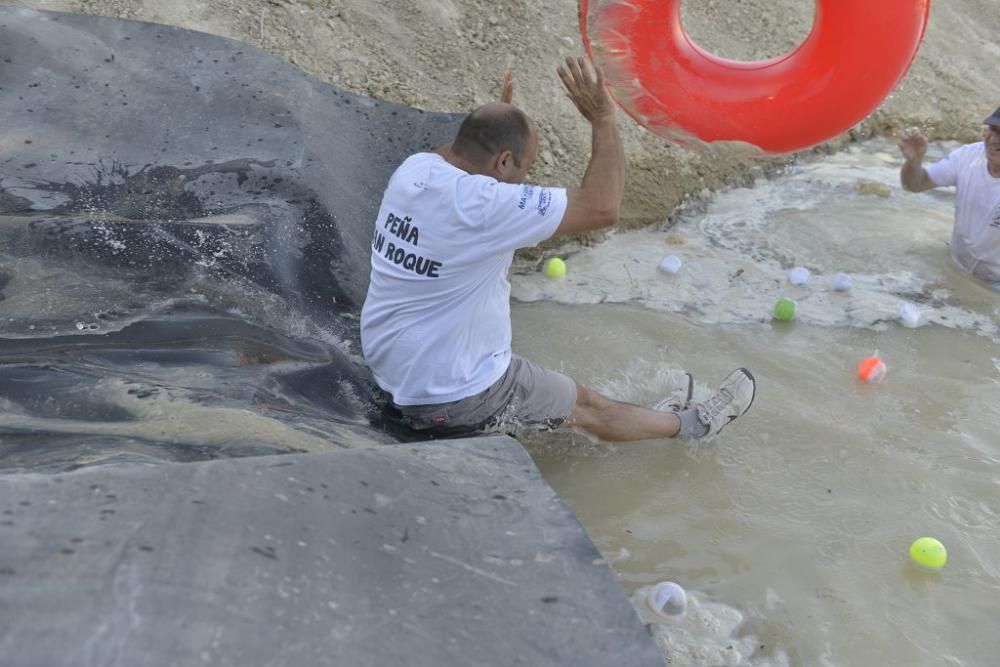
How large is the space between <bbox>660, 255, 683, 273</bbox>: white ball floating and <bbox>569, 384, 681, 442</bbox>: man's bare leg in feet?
4.89

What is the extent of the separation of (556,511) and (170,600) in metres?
0.80

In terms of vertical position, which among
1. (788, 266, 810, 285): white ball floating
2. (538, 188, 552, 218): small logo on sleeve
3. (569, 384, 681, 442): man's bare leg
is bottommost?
(569, 384, 681, 442): man's bare leg

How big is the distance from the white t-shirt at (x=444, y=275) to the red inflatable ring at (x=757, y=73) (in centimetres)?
103

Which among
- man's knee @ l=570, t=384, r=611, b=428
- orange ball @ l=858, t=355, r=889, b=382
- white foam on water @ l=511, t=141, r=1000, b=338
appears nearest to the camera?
man's knee @ l=570, t=384, r=611, b=428

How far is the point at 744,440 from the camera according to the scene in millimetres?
3691

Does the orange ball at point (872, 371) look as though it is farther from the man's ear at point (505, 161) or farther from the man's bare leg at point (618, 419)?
the man's ear at point (505, 161)

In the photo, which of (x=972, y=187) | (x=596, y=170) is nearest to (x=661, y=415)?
(x=596, y=170)

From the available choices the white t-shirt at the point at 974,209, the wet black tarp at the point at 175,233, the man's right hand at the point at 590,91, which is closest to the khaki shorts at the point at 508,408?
the wet black tarp at the point at 175,233

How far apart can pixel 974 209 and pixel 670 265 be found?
1673mm

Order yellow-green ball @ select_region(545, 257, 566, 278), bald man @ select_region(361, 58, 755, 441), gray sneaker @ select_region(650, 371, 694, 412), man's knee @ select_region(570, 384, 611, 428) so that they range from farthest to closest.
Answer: yellow-green ball @ select_region(545, 257, 566, 278)
gray sneaker @ select_region(650, 371, 694, 412)
man's knee @ select_region(570, 384, 611, 428)
bald man @ select_region(361, 58, 755, 441)

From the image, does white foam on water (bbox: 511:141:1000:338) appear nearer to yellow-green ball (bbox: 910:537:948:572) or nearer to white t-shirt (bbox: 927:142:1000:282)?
white t-shirt (bbox: 927:142:1000:282)

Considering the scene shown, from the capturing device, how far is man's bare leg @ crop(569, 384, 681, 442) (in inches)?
134

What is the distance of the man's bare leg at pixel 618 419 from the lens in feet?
11.2

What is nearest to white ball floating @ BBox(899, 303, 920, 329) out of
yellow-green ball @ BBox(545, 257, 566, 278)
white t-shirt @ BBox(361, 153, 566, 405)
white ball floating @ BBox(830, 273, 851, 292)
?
white ball floating @ BBox(830, 273, 851, 292)
